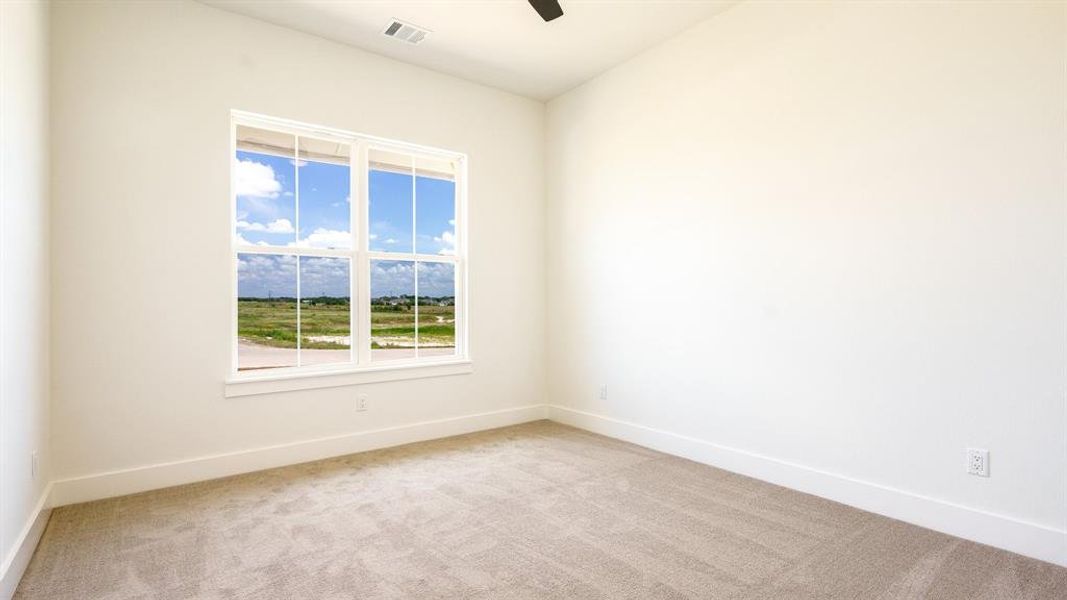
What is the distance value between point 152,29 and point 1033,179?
4.68 metres

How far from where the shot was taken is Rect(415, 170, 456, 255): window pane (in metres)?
4.40

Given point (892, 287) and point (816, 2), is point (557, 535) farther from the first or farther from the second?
point (816, 2)

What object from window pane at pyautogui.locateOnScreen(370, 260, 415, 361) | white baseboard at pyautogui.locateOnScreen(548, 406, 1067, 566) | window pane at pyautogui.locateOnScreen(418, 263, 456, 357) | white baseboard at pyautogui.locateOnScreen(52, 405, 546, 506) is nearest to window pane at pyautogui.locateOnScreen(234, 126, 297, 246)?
window pane at pyautogui.locateOnScreen(370, 260, 415, 361)

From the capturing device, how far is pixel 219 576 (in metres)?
2.13

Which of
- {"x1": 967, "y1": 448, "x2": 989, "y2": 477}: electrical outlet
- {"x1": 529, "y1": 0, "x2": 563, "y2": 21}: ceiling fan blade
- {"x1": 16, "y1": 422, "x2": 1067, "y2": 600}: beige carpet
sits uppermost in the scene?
{"x1": 529, "y1": 0, "x2": 563, "y2": 21}: ceiling fan blade

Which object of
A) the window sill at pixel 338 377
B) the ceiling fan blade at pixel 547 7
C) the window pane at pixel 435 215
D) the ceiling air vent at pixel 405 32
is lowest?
the window sill at pixel 338 377

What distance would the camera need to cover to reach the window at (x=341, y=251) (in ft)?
11.9

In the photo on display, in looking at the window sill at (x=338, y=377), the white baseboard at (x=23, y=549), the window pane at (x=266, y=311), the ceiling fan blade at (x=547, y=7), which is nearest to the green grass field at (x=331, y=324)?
the window pane at (x=266, y=311)

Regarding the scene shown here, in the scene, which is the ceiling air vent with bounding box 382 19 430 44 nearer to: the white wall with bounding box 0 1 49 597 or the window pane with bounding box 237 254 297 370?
the window pane with bounding box 237 254 297 370

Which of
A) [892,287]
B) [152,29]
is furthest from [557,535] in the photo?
[152,29]

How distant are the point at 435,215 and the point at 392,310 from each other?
90 cm

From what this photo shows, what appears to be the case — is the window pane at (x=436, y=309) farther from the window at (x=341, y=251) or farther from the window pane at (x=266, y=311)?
the window pane at (x=266, y=311)

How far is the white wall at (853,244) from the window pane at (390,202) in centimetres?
167

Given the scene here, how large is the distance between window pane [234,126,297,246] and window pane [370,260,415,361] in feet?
2.33
